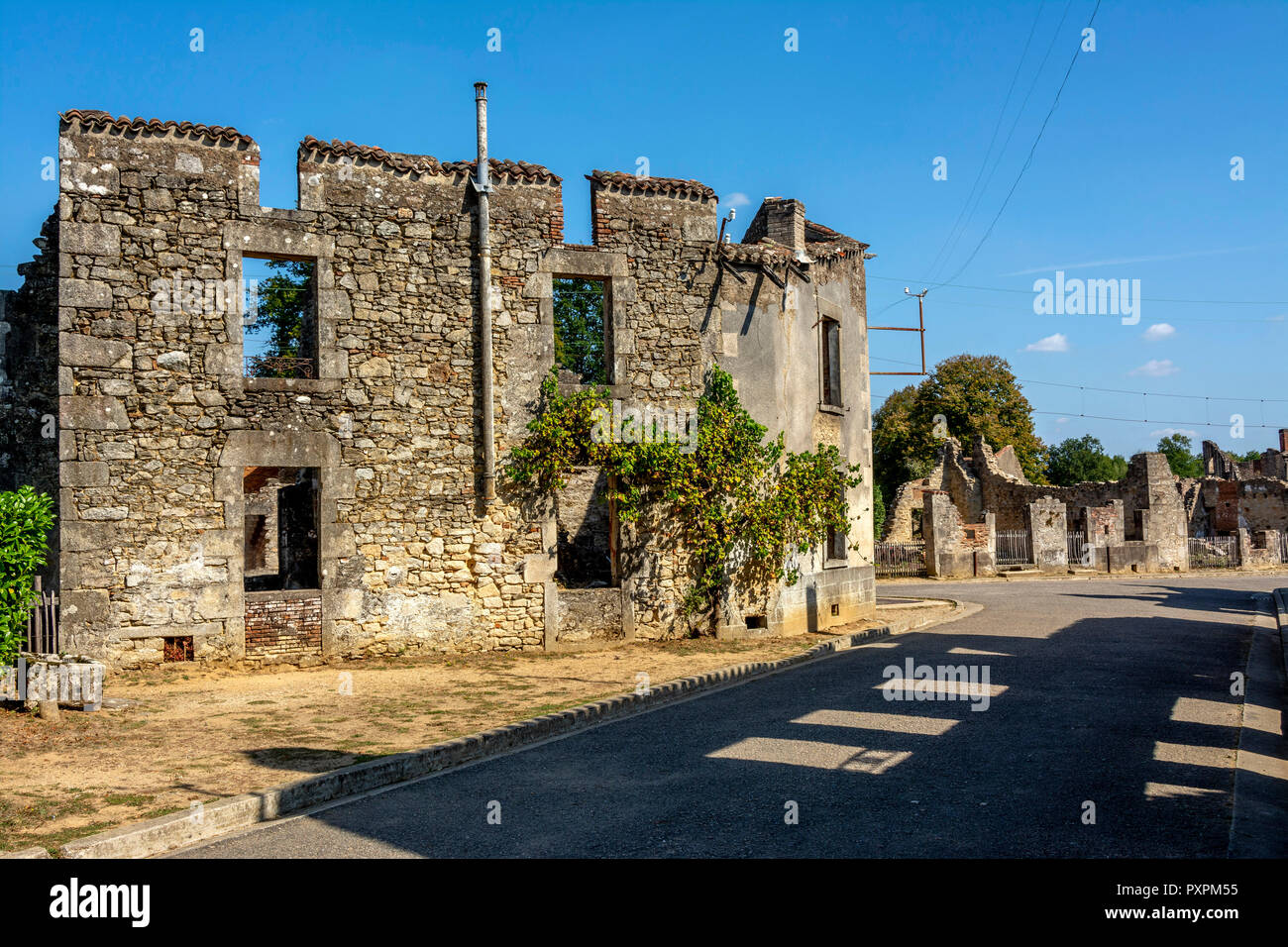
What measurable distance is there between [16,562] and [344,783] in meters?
4.40

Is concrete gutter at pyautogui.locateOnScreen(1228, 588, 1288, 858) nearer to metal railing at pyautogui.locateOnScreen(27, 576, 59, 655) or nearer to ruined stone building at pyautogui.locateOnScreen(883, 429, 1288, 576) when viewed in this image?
metal railing at pyautogui.locateOnScreen(27, 576, 59, 655)

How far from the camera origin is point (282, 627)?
1211cm

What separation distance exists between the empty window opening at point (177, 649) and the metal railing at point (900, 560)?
2205 cm

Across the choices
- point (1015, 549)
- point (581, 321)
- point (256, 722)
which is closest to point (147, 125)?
point (256, 722)

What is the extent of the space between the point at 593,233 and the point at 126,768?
393 inches

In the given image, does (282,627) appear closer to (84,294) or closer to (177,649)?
(177,649)

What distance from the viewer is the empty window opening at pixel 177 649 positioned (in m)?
11.5

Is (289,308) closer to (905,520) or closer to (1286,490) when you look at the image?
(905,520)

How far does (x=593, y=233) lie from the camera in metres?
14.5

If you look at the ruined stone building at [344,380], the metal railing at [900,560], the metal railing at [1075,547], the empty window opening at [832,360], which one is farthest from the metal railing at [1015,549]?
the ruined stone building at [344,380]

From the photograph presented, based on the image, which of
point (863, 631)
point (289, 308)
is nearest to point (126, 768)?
point (863, 631)

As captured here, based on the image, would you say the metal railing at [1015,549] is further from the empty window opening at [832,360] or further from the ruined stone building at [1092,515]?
the empty window opening at [832,360]

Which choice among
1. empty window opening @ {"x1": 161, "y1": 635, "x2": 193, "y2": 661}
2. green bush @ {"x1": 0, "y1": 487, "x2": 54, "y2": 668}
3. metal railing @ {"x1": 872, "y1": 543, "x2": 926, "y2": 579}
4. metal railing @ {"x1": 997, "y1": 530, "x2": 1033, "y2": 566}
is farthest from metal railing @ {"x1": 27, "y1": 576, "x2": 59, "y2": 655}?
metal railing @ {"x1": 997, "y1": 530, "x2": 1033, "y2": 566}

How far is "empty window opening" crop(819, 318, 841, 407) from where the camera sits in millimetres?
17344
